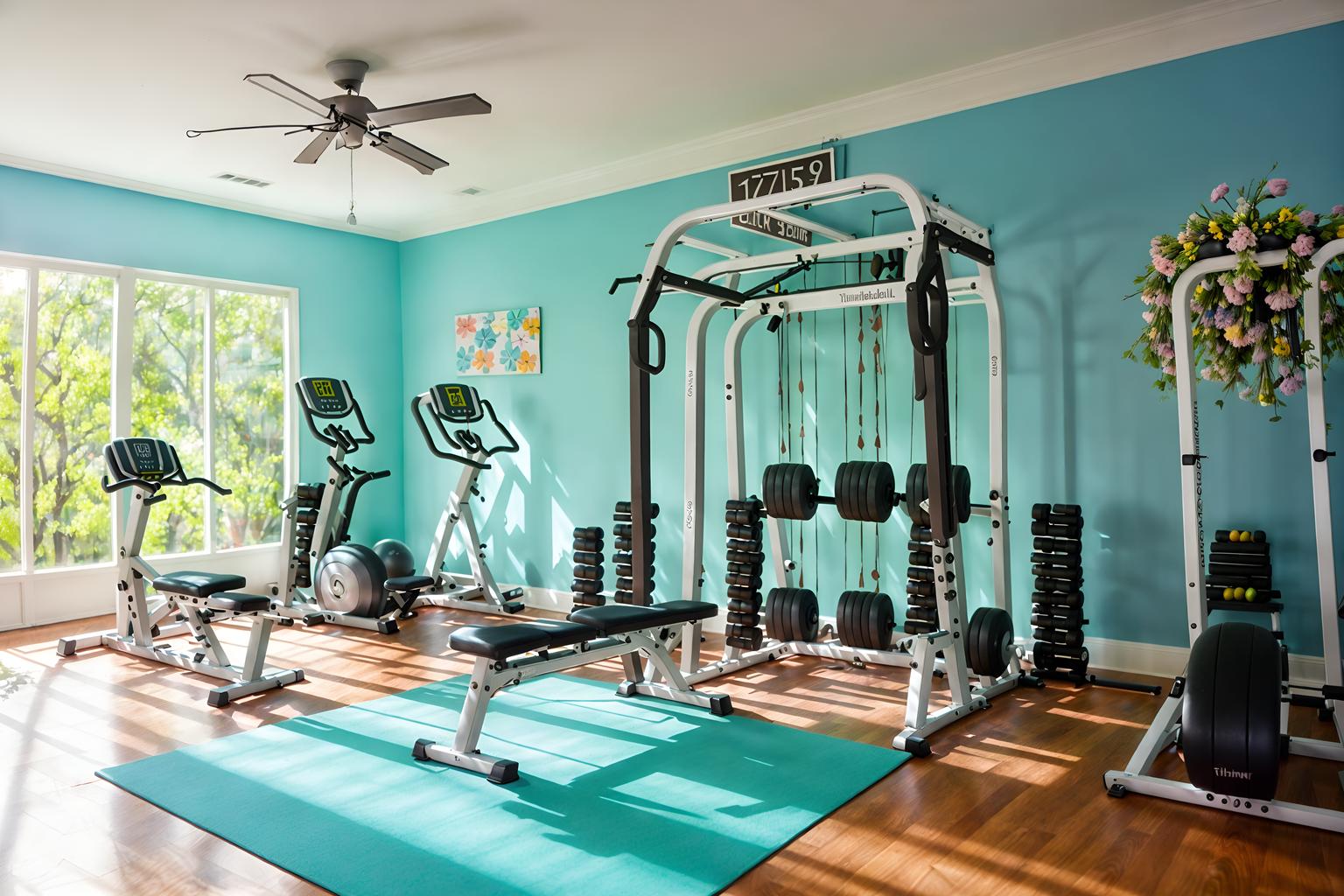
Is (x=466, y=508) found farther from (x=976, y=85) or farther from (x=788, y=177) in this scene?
(x=976, y=85)

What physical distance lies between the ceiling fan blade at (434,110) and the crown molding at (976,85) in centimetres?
194

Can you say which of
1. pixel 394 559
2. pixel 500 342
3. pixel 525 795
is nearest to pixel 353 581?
pixel 394 559

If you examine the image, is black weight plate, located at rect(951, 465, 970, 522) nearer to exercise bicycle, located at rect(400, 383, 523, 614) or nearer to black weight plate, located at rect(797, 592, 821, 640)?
black weight plate, located at rect(797, 592, 821, 640)

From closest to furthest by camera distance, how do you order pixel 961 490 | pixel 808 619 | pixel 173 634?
pixel 961 490, pixel 808 619, pixel 173 634

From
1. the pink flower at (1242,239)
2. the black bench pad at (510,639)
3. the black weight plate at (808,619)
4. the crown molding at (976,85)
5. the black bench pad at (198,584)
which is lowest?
the black weight plate at (808,619)

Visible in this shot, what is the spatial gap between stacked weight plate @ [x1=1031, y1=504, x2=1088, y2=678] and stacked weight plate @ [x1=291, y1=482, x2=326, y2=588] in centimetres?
457

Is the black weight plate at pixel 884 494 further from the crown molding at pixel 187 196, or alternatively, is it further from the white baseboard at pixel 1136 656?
the crown molding at pixel 187 196

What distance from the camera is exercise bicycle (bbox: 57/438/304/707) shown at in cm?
441

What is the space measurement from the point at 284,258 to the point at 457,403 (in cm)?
201

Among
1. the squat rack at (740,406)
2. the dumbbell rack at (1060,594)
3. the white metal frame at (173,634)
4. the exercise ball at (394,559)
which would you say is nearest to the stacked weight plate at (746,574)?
the squat rack at (740,406)

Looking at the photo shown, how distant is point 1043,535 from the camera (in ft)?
14.0

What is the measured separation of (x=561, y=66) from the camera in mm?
4492

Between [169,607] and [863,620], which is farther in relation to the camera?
[169,607]

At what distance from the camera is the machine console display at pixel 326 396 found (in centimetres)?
619
